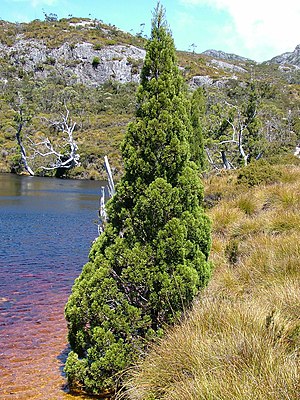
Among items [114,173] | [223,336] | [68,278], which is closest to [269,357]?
[223,336]

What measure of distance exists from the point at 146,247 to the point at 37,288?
304 inches

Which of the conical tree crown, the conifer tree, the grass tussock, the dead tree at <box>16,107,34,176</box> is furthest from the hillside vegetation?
the conifer tree

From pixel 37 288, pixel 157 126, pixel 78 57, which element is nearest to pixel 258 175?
pixel 37 288

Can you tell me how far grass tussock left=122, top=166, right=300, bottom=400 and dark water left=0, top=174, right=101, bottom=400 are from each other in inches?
81.3

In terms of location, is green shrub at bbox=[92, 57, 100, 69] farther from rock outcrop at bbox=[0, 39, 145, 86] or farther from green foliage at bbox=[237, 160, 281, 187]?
green foliage at bbox=[237, 160, 281, 187]

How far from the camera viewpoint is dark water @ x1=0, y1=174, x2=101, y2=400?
22.9 feet

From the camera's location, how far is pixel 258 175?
1570 cm

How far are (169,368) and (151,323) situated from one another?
1.29m

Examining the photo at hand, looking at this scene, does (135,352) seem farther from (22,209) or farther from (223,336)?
(22,209)

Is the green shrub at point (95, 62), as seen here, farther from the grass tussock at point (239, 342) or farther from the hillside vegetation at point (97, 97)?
the grass tussock at point (239, 342)

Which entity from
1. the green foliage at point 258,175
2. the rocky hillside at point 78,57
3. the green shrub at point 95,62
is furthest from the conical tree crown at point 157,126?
the green shrub at point 95,62

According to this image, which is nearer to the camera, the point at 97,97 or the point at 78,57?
the point at 97,97

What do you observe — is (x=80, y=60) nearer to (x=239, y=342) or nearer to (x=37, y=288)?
(x=37, y=288)

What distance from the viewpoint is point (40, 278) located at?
45.4ft
